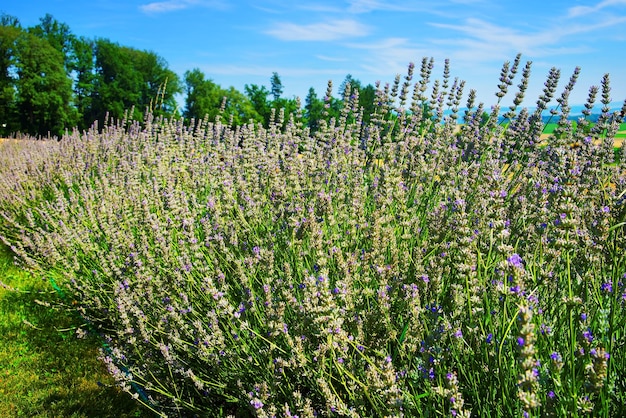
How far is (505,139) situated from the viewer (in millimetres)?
4035

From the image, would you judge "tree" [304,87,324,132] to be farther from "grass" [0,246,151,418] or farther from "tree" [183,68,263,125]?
"grass" [0,246,151,418]

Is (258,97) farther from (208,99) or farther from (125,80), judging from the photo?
(125,80)

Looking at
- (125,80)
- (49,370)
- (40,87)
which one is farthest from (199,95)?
(49,370)

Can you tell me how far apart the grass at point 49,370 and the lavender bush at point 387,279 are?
23 centimetres

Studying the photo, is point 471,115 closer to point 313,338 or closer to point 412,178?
point 412,178

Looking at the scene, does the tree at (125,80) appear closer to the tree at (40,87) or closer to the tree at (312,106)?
the tree at (40,87)

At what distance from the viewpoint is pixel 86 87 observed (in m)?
41.9

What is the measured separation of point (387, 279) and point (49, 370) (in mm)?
2874

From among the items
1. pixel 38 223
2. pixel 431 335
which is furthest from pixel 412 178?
pixel 38 223

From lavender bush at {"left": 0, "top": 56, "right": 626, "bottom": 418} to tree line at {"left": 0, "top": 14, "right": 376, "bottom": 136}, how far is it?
1147 inches

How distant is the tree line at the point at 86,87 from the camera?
118 feet

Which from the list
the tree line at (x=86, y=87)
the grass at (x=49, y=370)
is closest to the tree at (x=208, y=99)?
the tree line at (x=86, y=87)

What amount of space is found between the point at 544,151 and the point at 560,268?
6.22 feet

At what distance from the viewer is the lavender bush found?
5.14 feet
